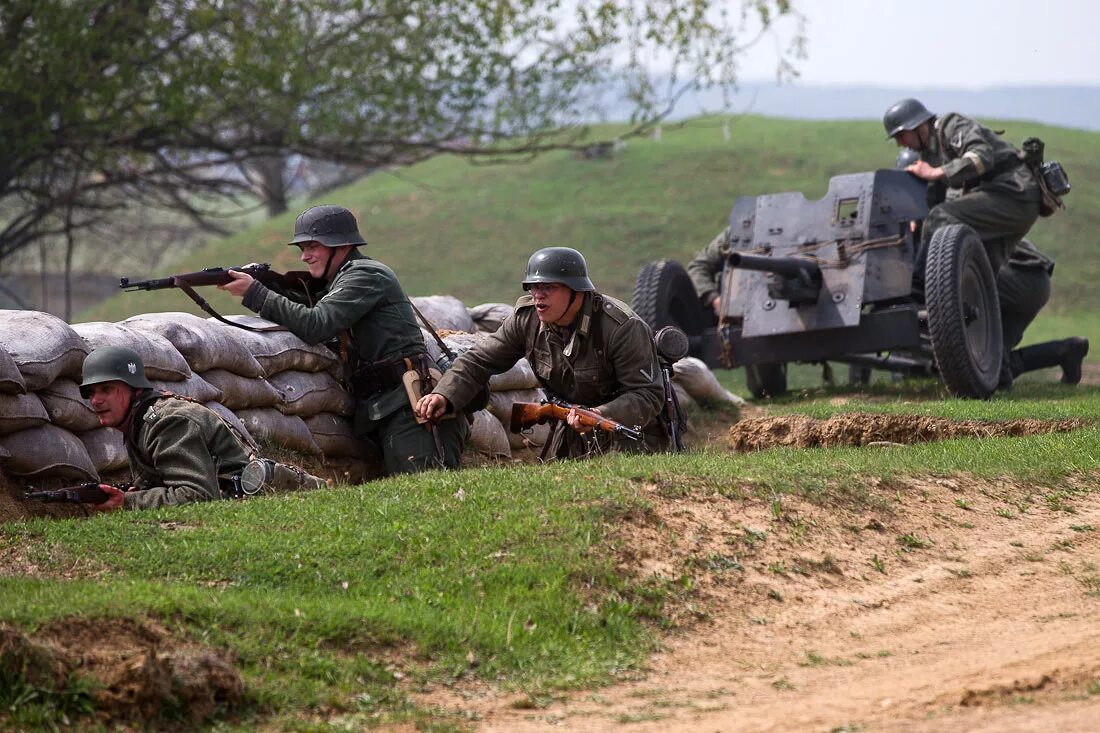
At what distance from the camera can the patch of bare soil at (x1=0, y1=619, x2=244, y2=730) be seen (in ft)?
13.8

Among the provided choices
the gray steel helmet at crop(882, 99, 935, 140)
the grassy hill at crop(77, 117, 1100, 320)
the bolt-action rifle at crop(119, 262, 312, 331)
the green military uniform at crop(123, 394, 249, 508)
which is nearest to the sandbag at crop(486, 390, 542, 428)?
the bolt-action rifle at crop(119, 262, 312, 331)

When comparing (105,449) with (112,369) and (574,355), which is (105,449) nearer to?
(112,369)

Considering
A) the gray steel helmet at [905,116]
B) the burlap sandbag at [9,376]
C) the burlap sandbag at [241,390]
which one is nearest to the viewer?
the burlap sandbag at [9,376]

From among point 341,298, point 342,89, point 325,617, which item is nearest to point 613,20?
point 342,89

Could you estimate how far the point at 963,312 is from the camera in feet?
37.3

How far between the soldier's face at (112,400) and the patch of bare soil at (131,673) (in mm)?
2052

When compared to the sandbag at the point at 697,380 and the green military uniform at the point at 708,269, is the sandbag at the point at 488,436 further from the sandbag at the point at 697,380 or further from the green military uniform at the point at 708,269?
the green military uniform at the point at 708,269

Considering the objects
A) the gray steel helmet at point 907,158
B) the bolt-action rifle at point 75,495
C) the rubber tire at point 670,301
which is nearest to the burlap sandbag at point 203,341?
the bolt-action rifle at point 75,495

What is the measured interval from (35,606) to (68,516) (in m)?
2.19

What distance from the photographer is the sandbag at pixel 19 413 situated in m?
6.71

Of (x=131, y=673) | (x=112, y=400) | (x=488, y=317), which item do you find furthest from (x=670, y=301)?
(x=131, y=673)

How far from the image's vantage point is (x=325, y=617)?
194 inches

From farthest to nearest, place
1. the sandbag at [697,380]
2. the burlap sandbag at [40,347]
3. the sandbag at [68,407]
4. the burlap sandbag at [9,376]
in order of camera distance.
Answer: the sandbag at [697,380] → the sandbag at [68,407] → the burlap sandbag at [40,347] → the burlap sandbag at [9,376]

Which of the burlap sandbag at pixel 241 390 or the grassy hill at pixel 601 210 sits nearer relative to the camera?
the burlap sandbag at pixel 241 390
